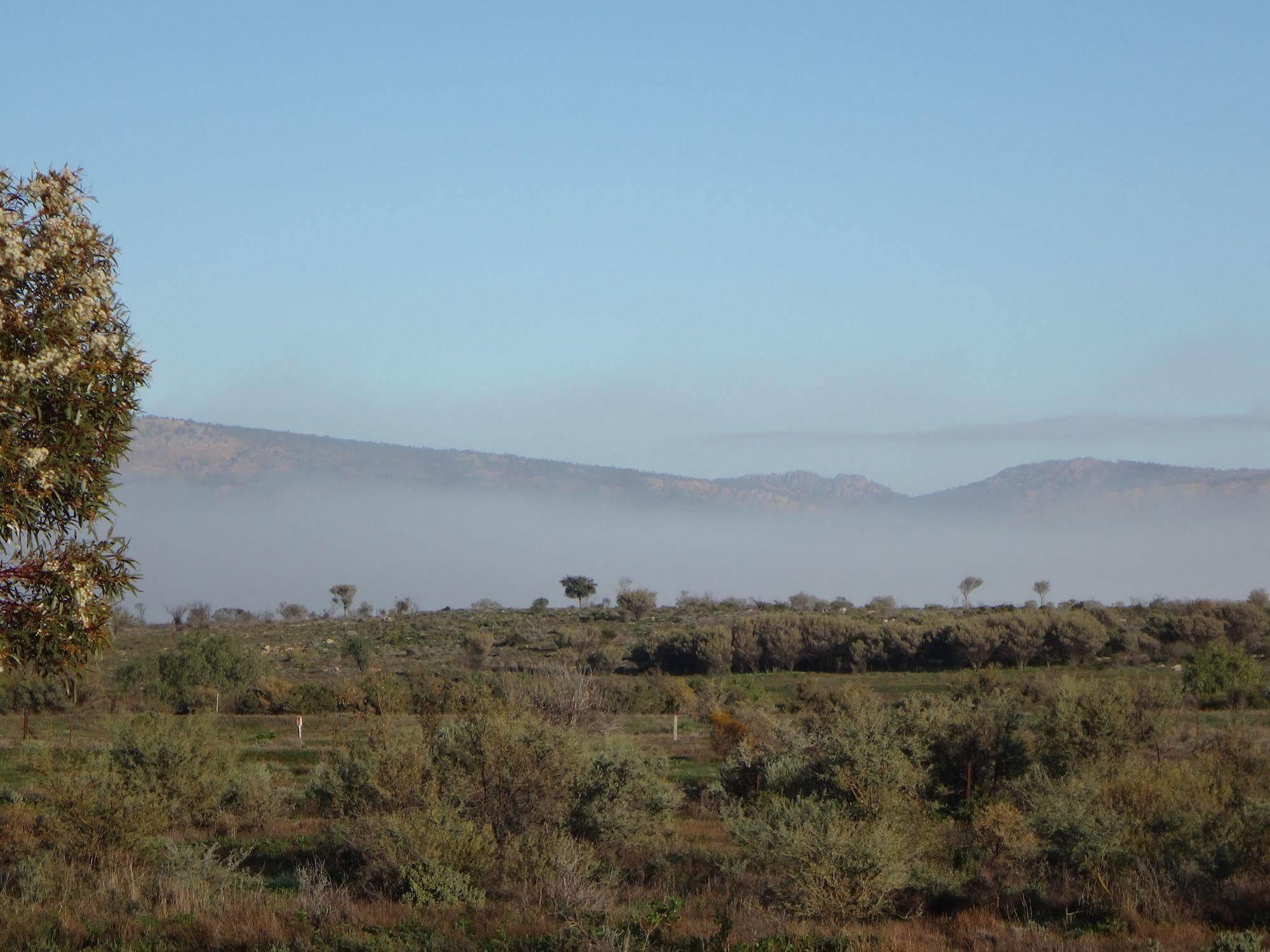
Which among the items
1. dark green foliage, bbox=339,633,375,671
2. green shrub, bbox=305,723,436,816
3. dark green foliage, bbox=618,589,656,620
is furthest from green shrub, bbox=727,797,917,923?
dark green foliage, bbox=618,589,656,620

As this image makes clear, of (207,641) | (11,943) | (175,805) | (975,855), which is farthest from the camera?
(207,641)

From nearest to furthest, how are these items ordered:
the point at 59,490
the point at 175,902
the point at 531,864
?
the point at 59,490 < the point at 175,902 < the point at 531,864

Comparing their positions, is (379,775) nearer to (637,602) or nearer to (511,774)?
(511,774)

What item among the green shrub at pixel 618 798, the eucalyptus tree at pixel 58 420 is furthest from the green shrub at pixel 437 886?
the eucalyptus tree at pixel 58 420

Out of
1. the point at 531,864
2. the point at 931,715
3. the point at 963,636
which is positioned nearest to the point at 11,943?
the point at 531,864

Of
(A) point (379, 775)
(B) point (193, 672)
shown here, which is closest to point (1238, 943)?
(A) point (379, 775)

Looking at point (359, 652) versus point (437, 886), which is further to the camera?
point (359, 652)

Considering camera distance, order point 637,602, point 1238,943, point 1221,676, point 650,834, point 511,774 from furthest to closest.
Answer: point 637,602, point 1221,676, point 650,834, point 511,774, point 1238,943

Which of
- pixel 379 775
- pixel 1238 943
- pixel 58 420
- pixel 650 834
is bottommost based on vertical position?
pixel 650 834

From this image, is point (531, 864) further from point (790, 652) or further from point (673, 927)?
point (790, 652)

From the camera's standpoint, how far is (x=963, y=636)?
56.2 meters

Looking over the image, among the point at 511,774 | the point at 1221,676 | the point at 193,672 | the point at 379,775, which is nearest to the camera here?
the point at 511,774

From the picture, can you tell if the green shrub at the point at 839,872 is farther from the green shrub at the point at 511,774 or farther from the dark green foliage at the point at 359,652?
the dark green foliage at the point at 359,652

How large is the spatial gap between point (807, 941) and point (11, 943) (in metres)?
7.16
